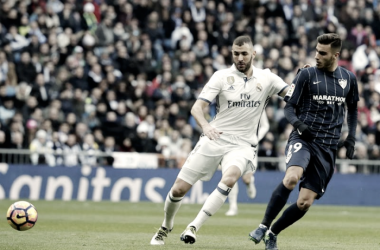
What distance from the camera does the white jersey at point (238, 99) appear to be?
10.6 metres

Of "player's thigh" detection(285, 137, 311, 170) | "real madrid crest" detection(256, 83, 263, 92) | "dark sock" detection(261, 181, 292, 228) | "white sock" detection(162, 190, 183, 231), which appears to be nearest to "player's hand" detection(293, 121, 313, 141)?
"player's thigh" detection(285, 137, 311, 170)

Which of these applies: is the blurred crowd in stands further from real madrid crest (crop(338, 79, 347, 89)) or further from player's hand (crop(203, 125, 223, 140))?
real madrid crest (crop(338, 79, 347, 89))

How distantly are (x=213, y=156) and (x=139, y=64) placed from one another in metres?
14.4

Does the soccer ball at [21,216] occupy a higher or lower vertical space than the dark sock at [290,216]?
lower

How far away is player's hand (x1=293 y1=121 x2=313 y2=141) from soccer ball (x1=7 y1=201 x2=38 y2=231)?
3.72 meters

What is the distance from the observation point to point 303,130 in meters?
9.78

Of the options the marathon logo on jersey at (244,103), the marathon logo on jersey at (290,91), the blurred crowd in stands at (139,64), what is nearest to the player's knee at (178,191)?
the marathon logo on jersey at (244,103)

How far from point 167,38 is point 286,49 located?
3737 millimetres

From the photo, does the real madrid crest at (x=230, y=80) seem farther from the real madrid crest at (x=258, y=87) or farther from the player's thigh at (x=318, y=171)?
the player's thigh at (x=318, y=171)

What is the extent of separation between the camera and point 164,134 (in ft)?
75.7

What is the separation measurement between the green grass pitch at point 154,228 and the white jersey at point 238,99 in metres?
1.48

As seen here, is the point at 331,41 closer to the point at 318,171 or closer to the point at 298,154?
the point at 298,154

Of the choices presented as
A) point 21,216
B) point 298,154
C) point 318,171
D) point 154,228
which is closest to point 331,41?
point 298,154

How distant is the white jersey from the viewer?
10633 millimetres
